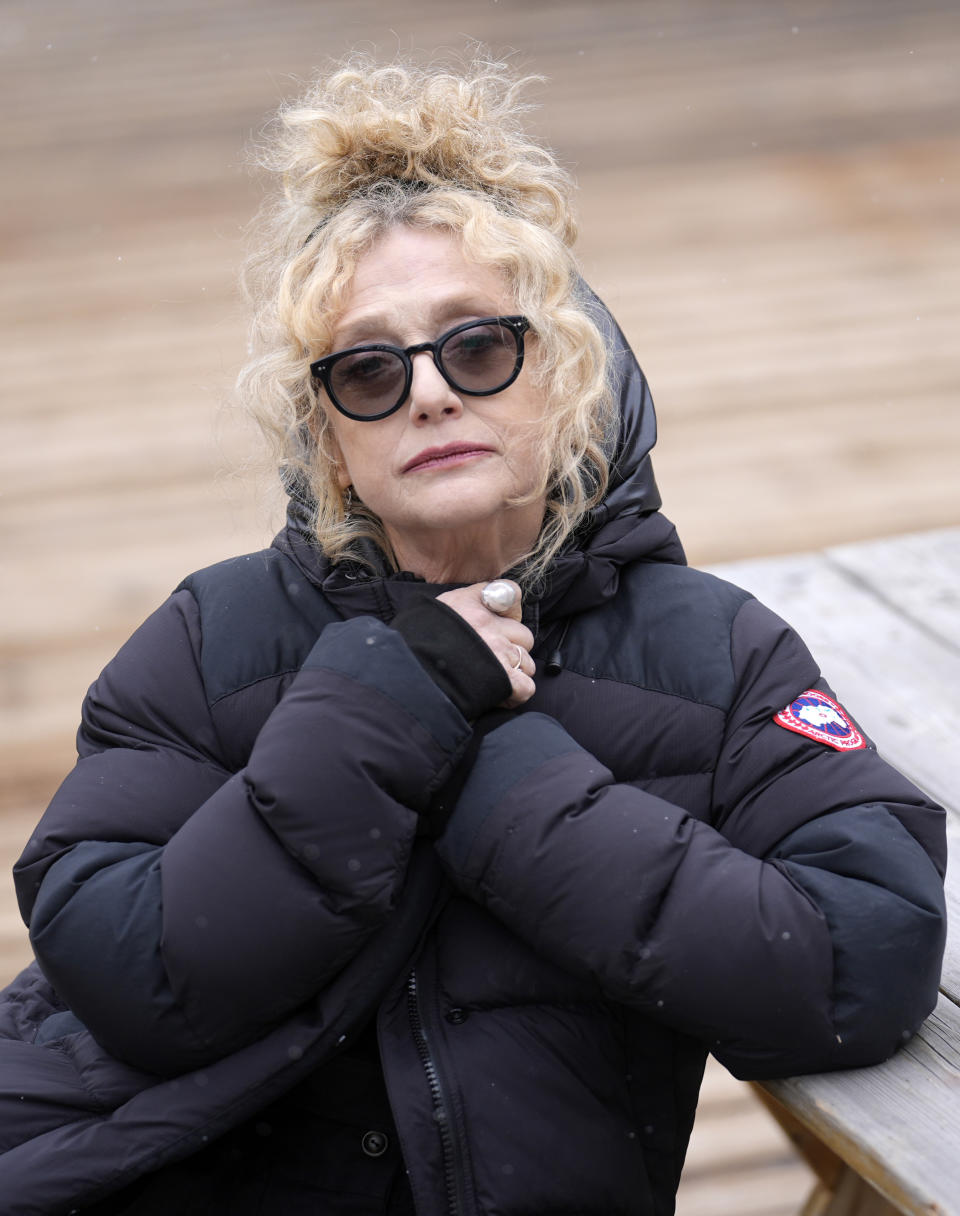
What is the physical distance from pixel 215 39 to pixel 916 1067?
8.38 m

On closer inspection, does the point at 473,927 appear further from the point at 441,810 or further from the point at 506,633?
the point at 506,633

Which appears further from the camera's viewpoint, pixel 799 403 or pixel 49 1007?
pixel 799 403

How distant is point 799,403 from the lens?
439 cm

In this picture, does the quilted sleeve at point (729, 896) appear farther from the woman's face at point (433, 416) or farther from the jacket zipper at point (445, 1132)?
the woman's face at point (433, 416)

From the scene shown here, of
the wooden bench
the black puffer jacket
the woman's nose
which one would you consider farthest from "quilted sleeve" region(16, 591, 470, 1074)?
the wooden bench

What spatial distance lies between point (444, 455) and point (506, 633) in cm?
20

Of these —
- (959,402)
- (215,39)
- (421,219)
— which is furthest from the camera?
(215,39)

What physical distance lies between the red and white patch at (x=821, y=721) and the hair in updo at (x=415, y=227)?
304 millimetres

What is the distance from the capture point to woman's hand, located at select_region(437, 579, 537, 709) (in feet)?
4.63

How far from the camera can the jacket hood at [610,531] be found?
152 centimetres

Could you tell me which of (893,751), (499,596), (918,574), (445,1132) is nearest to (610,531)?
(499,596)

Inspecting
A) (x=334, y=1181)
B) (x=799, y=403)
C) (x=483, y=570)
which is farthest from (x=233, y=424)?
(x=334, y=1181)

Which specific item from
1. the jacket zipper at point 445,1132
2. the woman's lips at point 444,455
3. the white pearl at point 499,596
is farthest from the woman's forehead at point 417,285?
the jacket zipper at point 445,1132

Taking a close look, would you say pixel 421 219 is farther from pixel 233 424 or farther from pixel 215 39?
pixel 215 39
